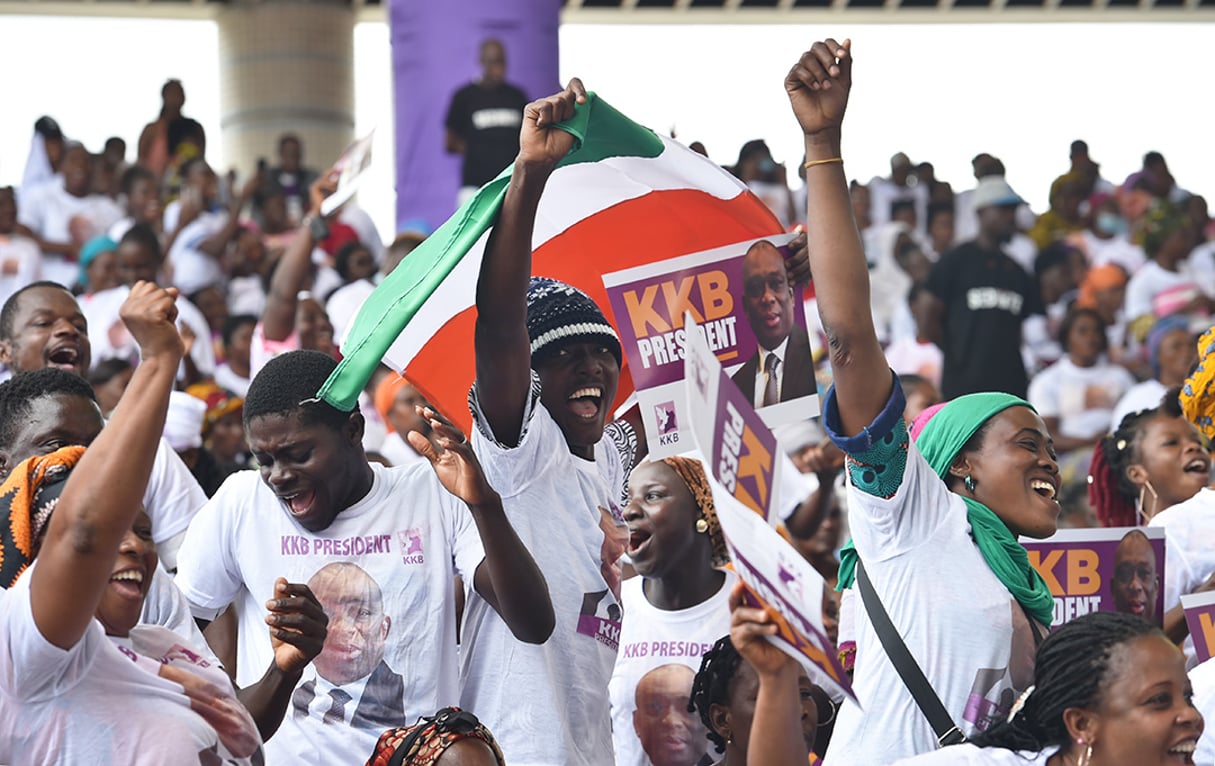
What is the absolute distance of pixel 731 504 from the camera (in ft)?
8.35

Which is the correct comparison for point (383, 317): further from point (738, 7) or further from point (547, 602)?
point (738, 7)

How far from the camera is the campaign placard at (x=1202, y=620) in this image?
4062 mm

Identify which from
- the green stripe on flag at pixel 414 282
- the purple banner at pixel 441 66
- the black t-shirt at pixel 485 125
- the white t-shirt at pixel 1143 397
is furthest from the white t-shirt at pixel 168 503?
the purple banner at pixel 441 66

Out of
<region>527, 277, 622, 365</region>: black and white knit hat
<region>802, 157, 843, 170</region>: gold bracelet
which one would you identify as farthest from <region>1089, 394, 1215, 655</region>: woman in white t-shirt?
<region>802, 157, 843, 170</region>: gold bracelet

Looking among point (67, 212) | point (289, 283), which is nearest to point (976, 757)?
point (289, 283)

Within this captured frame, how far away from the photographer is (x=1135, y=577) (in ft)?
14.3

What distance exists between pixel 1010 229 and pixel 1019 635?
24.0 feet

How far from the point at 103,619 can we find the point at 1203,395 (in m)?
2.97

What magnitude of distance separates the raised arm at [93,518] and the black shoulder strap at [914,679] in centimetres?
141

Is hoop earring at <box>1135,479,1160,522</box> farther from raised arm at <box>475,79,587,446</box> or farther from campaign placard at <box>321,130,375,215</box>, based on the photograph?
campaign placard at <box>321,130,375,215</box>

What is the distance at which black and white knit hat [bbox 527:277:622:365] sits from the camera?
12.9 ft

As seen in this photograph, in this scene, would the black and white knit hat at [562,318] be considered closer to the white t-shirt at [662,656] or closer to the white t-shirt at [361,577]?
the white t-shirt at [361,577]

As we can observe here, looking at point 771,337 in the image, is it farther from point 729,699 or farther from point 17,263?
point 17,263

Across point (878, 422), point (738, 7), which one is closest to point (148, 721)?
point (878, 422)
